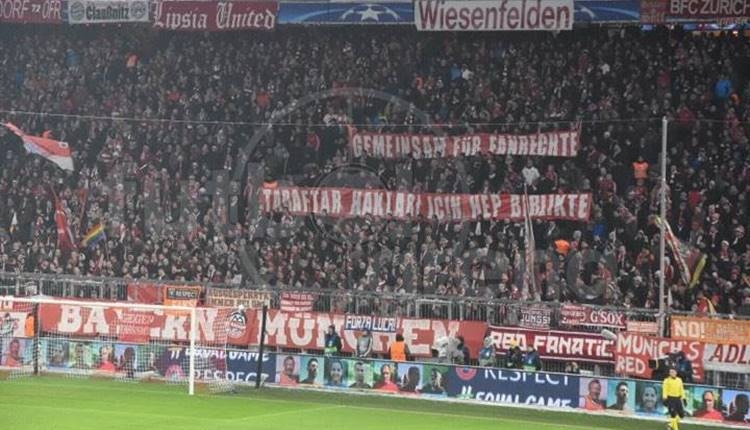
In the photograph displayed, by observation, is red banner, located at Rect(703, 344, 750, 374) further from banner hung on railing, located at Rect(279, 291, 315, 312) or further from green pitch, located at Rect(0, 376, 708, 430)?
banner hung on railing, located at Rect(279, 291, 315, 312)

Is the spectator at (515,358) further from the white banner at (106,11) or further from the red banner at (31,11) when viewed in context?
the red banner at (31,11)

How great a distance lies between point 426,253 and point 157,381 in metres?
7.97

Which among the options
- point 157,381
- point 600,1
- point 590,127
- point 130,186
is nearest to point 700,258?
point 590,127

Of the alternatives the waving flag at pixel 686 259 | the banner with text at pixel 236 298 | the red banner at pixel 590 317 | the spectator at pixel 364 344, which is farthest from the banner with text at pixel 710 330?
the banner with text at pixel 236 298

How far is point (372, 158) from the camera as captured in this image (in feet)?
134

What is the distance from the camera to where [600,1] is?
39.0 m

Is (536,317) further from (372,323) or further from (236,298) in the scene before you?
(236,298)

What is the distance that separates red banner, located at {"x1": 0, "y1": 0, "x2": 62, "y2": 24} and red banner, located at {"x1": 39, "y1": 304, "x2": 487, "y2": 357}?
15186 mm

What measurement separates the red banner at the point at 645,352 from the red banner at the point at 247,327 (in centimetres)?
351

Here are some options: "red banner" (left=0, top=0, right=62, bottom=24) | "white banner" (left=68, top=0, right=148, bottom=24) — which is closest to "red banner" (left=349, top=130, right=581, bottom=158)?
"white banner" (left=68, top=0, right=148, bottom=24)

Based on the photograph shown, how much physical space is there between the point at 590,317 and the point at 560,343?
2.93 feet

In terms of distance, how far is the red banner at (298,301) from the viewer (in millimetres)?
34969

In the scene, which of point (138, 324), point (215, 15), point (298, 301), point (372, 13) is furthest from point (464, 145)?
point (215, 15)

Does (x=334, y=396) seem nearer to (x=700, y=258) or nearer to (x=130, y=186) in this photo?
(x=700, y=258)
